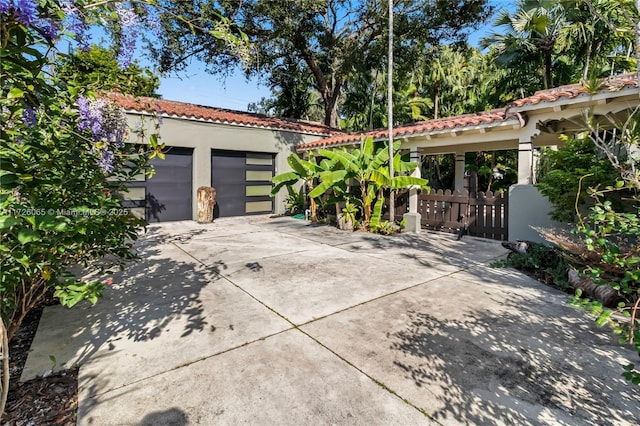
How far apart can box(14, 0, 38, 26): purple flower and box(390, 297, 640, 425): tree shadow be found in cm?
313

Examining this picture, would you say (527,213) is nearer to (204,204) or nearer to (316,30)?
(204,204)

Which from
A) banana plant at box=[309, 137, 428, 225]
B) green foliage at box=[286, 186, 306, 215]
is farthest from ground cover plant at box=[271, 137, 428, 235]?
green foliage at box=[286, 186, 306, 215]

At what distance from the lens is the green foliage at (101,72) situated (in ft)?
8.28

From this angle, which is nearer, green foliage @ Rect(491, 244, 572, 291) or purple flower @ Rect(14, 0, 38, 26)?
purple flower @ Rect(14, 0, 38, 26)

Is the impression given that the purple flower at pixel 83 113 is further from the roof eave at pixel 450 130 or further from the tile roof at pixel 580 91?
the roof eave at pixel 450 130

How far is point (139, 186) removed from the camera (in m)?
10.3

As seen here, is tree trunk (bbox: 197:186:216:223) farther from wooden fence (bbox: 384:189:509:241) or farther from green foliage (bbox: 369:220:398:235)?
wooden fence (bbox: 384:189:509:241)

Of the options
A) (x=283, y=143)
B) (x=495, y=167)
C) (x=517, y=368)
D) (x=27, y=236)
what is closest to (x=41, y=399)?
(x=27, y=236)

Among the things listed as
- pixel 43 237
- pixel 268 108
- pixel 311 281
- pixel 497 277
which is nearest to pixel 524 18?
pixel 497 277

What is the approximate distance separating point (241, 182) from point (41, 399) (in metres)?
10.5

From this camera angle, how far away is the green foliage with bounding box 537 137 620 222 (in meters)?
5.17

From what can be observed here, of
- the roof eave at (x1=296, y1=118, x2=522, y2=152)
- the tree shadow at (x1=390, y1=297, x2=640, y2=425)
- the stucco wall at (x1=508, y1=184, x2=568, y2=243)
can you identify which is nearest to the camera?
the tree shadow at (x1=390, y1=297, x2=640, y2=425)

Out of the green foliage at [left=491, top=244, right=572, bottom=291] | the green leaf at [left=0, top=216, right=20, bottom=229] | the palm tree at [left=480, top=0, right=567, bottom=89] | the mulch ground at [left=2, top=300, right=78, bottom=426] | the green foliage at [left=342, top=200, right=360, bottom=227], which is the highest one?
the palm tree at [left=480, top=0, right=567, bottom=89]

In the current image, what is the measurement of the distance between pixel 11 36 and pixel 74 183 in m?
1.12
